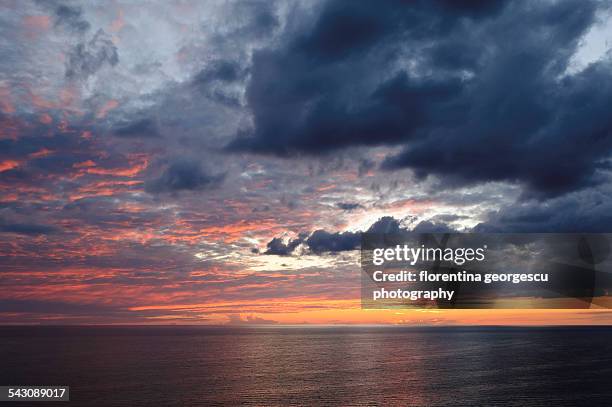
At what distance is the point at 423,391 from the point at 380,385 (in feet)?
41.5

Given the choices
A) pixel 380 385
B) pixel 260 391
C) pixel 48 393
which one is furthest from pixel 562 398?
pixel 48 393

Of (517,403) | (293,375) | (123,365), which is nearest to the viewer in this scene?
(517,403)

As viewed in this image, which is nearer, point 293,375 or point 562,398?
point 562,398

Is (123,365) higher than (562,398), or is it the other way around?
(562,398)

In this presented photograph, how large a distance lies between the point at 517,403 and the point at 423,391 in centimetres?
2181

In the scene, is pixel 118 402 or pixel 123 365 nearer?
pixel 118 402

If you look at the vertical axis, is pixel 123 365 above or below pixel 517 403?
below

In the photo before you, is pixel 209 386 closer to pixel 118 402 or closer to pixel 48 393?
pixel 118 402

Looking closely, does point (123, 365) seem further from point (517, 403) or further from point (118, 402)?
point (517, 403)

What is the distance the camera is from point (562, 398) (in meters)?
111

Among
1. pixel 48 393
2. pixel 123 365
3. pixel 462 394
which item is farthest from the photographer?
pixel 123 365

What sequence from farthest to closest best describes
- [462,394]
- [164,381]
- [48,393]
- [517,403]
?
[164,381] < [48,393] < [462,394] < [517,403]

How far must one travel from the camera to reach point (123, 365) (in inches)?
7219

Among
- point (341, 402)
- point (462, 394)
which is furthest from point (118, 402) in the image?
point (462, 394)
